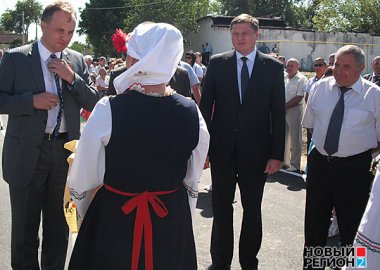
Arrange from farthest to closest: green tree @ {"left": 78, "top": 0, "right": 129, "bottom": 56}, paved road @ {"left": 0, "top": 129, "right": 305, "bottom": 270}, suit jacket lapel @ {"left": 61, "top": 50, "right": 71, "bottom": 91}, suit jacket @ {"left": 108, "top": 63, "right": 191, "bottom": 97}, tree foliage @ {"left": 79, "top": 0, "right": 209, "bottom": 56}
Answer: green tree @ {"left": 78, "top": 0, "right": 129, "bottom": 56} → tree foliage @ {"left": 79, "top": 0, "right": 209, "bottom": 56} → suit jacket @ {"left": 108, "top": 63, "right": 191, "bottom": 97} → paved road @ {"left": 0, "top": 129, "right": 305, "bottom": 270} → suit jacket lapel @ {"left": 61, "top": 50, "right": 71, "bottom": 91}

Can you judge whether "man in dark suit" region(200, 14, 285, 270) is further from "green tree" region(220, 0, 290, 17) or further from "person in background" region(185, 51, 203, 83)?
"green tree" region(220, 0, 290, 17)

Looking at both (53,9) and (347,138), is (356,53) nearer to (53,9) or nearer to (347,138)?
(347,138)

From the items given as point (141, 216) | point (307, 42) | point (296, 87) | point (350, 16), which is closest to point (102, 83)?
point (296, 87)

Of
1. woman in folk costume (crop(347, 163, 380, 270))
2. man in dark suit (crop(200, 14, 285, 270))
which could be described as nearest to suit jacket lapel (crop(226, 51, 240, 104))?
man in dark suit (crop(200, 14, 285, 270))

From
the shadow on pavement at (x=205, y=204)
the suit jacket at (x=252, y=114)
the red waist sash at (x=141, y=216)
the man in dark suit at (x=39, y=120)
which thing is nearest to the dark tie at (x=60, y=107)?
the man in dark suit at (x=39, y=120)

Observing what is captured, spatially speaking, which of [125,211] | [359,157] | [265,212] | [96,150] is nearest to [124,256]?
[125,211]

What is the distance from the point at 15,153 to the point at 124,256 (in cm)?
128

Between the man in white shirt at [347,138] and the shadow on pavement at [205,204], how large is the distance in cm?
200

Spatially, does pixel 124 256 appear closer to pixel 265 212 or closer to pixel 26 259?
pixel 26 259

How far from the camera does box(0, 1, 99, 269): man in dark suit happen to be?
2945 mm

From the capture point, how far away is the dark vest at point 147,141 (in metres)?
2.12

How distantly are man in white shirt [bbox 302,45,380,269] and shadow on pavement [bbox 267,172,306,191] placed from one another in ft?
10.1

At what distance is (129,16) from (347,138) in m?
36.0

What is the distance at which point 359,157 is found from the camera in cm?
354
